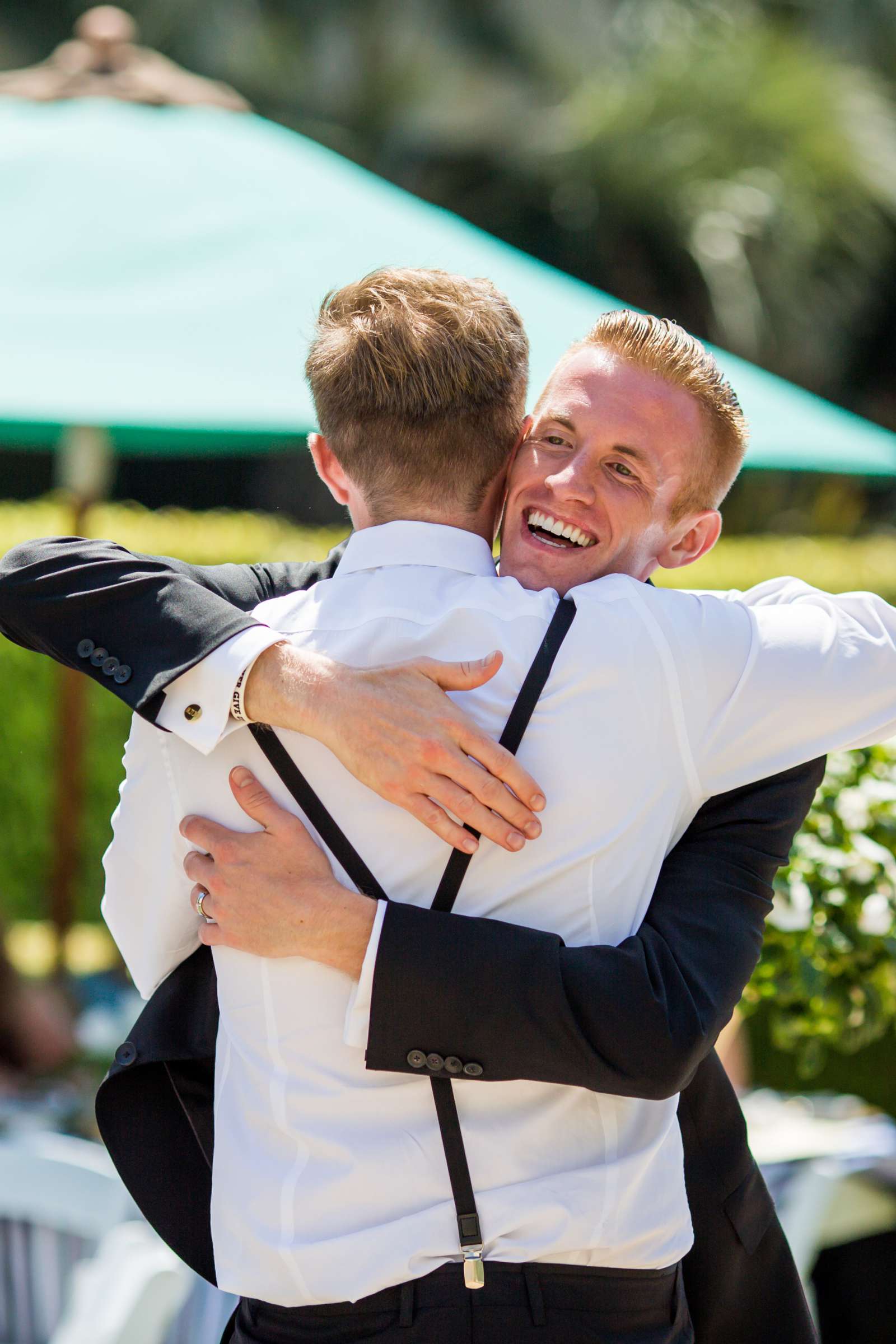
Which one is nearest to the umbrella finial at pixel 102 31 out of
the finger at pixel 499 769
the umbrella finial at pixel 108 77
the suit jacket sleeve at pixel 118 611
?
the umbrella finial at pixel 108 77

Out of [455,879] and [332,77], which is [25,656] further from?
[332,77]

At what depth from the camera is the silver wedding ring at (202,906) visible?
149cm

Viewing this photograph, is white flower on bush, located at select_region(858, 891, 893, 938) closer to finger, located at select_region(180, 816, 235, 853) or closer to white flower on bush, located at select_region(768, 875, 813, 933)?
white flower on bush, located at select_region(768, 875, 813, 933)

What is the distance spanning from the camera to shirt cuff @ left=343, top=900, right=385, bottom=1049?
4.45 feet

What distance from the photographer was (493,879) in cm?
143

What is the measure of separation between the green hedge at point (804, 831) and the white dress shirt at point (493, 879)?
1.16m

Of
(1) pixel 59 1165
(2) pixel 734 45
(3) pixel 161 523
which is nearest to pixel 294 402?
(1) pixel 59 1165

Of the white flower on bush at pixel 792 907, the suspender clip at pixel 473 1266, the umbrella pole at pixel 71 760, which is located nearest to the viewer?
the suspender clip at pixel 473 1266

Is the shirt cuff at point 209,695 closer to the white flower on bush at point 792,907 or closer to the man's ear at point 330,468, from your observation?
the man's ear at point 330,468

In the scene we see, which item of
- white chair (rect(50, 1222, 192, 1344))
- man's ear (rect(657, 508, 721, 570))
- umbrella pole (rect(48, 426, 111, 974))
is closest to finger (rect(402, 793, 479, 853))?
man's ear (rect(657, 508, 721, 570))

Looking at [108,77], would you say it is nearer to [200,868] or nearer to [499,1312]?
[200,868]

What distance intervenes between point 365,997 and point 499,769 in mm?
254

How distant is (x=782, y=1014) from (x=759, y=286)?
1144 centimetres

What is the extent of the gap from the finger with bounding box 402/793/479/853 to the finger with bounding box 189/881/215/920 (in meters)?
0.25
